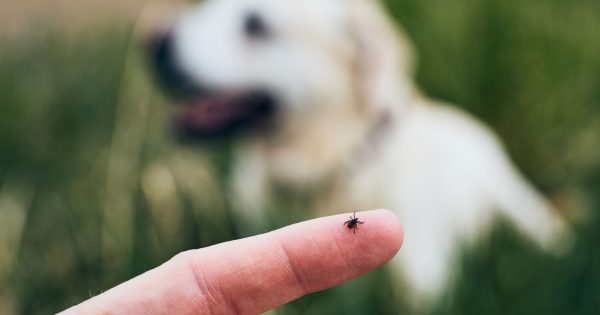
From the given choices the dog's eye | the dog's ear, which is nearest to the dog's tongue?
the dog's eye

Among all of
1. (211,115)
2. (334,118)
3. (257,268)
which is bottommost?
(257,268)

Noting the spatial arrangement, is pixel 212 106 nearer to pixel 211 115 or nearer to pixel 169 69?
pixel 211 115

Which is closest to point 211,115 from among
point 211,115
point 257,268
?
point 211,115

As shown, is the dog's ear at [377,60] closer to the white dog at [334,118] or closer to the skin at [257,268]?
the white dog at [334,118]

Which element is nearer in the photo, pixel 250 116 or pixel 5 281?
pixel 5 281

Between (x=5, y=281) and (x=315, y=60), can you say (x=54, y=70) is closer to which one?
(x=315, y=60)

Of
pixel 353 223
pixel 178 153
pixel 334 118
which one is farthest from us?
pixel 334 118

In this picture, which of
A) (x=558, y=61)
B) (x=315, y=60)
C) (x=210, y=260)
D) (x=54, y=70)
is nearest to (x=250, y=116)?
(x=315, y=60)

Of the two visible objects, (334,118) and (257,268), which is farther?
(334,118)
